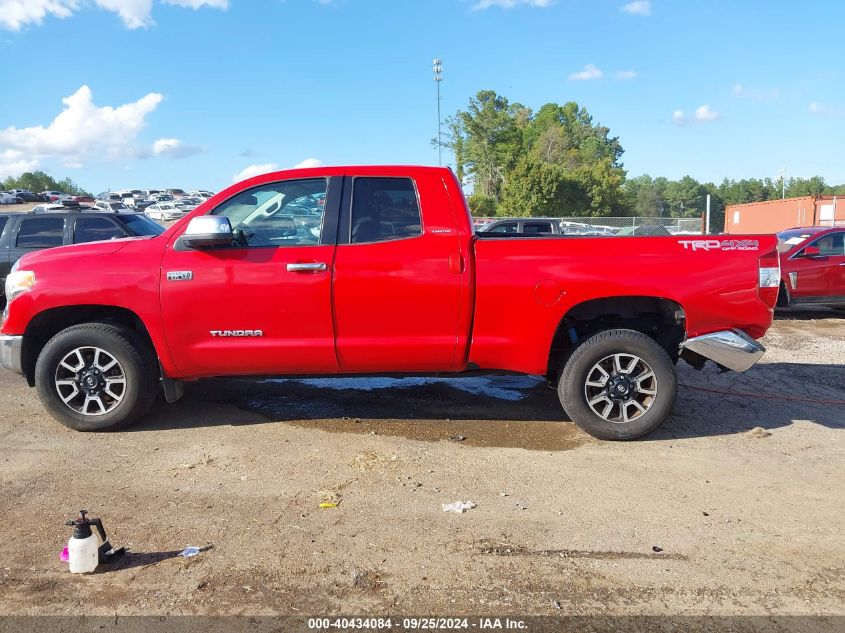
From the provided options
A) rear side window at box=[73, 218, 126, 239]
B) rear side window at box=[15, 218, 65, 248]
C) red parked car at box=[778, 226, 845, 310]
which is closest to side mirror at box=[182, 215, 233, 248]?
rear side window at box=[73, 218, 126, 239]

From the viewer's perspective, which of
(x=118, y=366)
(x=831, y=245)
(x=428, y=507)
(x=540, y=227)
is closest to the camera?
(x=428, y=507)

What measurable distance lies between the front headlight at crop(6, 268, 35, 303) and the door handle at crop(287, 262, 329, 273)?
1.98m

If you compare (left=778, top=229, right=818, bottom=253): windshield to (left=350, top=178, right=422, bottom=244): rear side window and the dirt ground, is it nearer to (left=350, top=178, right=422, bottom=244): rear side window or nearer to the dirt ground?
the dirt ground

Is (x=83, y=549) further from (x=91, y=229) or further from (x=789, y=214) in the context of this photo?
(x=789, y=214)

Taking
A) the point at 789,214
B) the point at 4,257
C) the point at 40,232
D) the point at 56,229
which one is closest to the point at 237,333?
the point at 56,229

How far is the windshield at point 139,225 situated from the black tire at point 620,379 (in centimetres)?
741

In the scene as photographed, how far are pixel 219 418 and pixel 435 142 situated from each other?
64160 millimetres

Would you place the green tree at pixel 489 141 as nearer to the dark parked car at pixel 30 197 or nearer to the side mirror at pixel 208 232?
the dark parked car at pixel 30 197

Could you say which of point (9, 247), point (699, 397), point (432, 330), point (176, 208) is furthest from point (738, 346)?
point (176, 208)

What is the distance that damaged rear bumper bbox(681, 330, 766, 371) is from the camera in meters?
4.69

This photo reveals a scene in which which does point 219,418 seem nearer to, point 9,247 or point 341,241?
point 341,241

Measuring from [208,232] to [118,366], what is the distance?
52.0 inches

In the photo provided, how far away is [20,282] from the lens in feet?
16.1

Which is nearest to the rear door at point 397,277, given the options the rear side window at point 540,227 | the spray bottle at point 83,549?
the spray bottle at point 83,549
